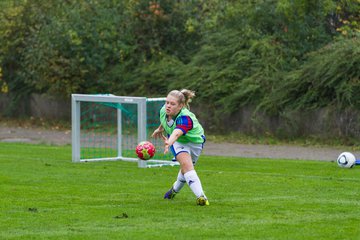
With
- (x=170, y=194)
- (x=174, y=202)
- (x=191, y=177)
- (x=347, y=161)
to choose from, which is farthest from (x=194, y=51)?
(x=191, y=177)

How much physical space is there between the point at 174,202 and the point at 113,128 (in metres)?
14.7

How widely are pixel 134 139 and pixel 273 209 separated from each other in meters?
12.5

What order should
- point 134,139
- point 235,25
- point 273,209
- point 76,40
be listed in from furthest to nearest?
point 76,40 < point 235,25 < point 134,139 < point 273,209

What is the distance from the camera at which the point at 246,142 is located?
84.1ft

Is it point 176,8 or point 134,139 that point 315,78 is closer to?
point 134,139

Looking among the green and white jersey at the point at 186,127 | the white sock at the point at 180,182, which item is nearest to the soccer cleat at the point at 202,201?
the white sock at the point at 180,182

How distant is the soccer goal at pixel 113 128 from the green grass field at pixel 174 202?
80 cm

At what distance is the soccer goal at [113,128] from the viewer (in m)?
19.1

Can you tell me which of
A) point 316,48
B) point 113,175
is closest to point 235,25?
point 316,48

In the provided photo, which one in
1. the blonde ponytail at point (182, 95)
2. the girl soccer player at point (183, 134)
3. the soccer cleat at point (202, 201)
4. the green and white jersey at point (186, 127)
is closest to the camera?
the soccer cleat at point (202, 201)

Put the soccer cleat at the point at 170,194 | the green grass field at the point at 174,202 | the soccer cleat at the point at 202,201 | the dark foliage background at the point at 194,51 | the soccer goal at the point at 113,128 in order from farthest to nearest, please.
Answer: the dark foliage background at the point at 194,51, the soccer goal at the point at 113,128, the soccer cleat at the point at 170,194, the soccer cleat at the point at 202,201, the green grass field at the point at 174,202

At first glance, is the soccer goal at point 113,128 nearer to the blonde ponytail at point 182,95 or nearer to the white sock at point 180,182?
the white sock at point 180,182

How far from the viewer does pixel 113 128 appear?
27594 mm

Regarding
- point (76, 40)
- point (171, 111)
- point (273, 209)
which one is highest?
point (76, 40)
